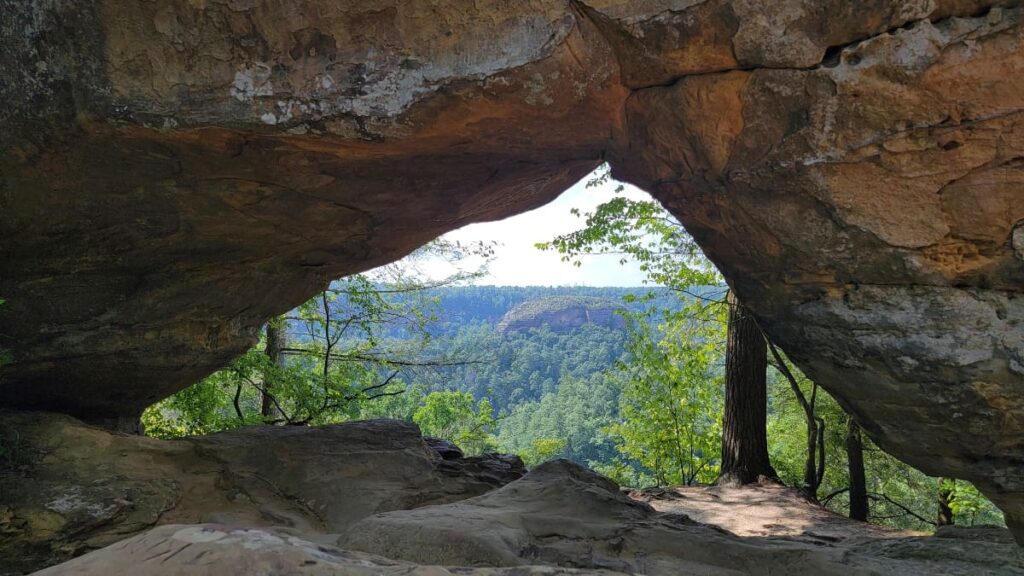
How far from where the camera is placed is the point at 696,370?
49.0ft

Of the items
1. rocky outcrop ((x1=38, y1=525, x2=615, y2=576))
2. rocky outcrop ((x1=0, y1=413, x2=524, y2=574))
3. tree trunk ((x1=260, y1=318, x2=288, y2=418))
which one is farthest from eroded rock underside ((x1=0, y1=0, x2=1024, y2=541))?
tree trunk ((x1=260, y1=318, x2=288, y2=418))

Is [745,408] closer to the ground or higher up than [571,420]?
higher up

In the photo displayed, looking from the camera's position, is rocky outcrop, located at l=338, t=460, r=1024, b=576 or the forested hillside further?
the forested hillside

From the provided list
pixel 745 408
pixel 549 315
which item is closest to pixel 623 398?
pixel 745 408

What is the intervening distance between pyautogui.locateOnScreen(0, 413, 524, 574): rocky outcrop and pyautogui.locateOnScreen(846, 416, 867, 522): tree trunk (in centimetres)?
611

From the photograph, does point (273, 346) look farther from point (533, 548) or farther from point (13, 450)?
point (533, 548)

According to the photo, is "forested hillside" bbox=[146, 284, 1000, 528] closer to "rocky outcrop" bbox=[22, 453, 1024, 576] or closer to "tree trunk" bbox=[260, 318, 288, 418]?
"tree trunk" bbox=[260, 318, 288, 418]

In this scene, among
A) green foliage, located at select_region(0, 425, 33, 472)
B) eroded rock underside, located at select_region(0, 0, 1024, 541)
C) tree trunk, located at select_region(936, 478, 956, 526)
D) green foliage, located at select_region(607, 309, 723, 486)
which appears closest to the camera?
eroded rock underside, located at select_region(0, 0, 1024, 541)

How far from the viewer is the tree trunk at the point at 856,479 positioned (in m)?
9.73

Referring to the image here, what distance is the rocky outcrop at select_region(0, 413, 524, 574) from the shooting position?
187 inches

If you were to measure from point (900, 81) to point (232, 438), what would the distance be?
21.1 feet

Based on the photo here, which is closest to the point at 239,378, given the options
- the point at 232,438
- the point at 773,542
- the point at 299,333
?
the point at 299,333

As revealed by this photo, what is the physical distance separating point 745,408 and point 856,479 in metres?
2.20

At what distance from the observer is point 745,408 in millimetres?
9539
